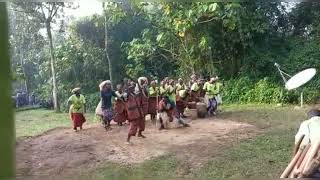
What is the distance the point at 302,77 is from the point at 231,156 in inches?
21.5

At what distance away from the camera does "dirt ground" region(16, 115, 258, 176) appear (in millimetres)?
2633

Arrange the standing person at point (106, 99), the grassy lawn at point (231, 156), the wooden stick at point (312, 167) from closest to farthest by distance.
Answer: the wooden stick at point (312, 167) → the grassy lawn at point (231, 156) → the standing person at point (106, 99)

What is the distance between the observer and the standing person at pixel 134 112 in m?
2.74

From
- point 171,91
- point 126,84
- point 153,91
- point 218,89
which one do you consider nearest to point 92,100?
point 126,84

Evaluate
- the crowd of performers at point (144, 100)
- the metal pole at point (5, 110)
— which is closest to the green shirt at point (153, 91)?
the crowd of performers at point (144, 100)

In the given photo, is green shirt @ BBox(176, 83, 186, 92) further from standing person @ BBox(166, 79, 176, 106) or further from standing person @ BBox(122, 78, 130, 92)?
standing person @ BBox(122, 78, 130, 92)

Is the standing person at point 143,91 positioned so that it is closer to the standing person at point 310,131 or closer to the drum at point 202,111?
the drum at point 202,111

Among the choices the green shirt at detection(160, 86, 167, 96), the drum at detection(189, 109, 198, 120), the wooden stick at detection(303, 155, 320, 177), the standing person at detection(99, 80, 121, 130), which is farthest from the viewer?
the drum at detection(189, 109, 198, 120)

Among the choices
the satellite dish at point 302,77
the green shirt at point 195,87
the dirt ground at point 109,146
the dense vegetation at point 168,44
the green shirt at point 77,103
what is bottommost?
the dirt ground at point 109,146

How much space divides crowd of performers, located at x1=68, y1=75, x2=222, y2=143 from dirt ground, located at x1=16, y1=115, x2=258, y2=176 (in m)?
0.05

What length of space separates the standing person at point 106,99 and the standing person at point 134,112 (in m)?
0.10

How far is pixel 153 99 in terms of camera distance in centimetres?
283

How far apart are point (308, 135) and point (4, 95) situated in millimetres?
1492

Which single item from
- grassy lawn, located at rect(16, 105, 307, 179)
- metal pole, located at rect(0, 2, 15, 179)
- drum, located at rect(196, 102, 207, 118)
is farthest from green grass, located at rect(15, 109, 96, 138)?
drum, located at rect(196, 102, 207, 118)
